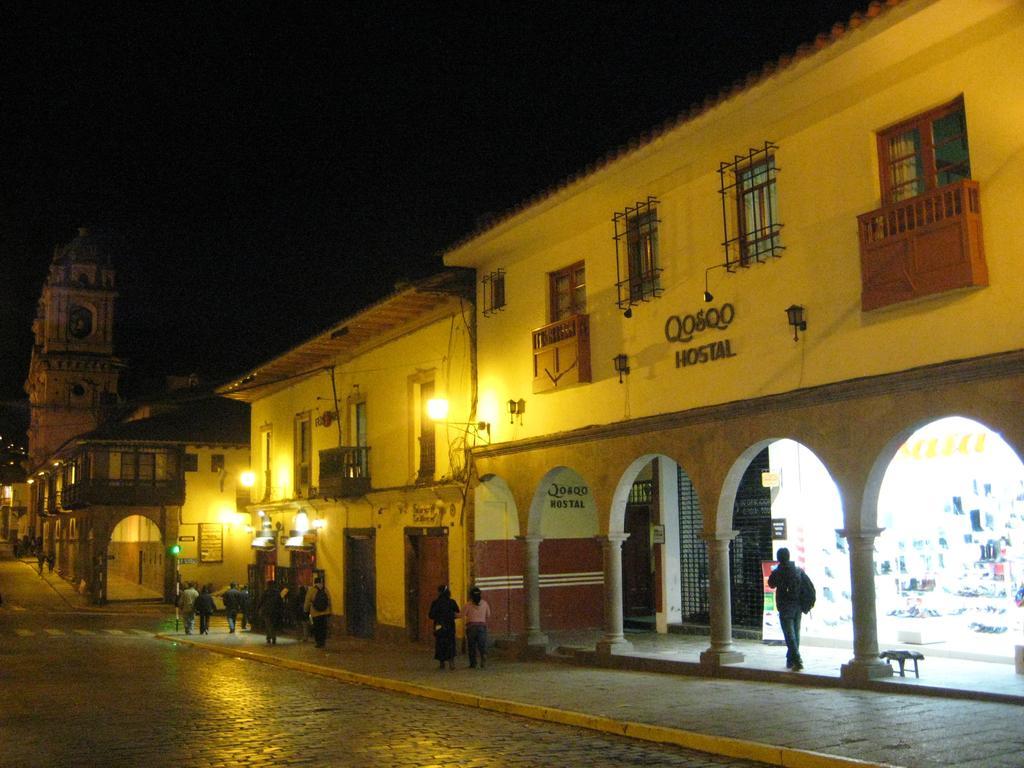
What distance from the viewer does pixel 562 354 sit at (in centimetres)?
1838

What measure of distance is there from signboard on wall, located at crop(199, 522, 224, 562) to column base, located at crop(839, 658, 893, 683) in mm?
39580

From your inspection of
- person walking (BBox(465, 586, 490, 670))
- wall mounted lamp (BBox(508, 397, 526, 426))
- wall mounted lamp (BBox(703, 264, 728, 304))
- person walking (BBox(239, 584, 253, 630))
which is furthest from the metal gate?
person walking (BBox(239, 584, 253, 630))

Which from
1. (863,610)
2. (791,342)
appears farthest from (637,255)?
(863,610)

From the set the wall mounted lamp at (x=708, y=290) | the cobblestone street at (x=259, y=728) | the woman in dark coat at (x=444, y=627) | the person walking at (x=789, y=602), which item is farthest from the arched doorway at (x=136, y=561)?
the person walking at (x=789, y=602)

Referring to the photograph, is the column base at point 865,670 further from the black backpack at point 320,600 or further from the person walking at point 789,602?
the black backpack at point 320,600

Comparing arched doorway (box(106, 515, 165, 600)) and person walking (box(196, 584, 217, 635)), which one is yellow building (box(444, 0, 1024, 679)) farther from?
arched doorway (box(106, 515, 165, 600))

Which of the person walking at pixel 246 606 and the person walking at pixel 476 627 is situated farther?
the person walking at pixel 246 606

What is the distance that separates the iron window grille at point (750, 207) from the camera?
14367 millimetres

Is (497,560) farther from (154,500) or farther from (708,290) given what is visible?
Answer: (154,500)

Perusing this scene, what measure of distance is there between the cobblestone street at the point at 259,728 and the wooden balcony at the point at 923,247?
5645 millimetres

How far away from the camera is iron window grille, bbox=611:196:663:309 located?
1655 centimetres

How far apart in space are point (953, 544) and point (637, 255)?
6.40 meters

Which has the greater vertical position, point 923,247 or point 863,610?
point 923,247

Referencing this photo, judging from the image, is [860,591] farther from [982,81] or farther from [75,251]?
[75,251]
